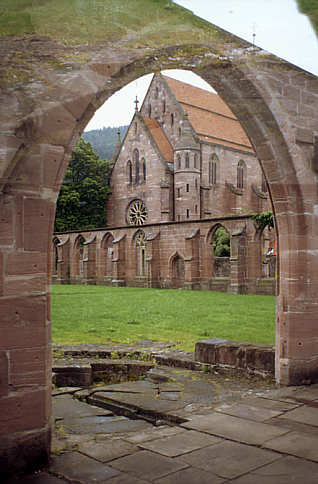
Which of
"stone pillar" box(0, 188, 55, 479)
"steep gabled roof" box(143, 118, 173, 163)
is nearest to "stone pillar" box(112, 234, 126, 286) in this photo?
"steep gabled roof" box(143, 118, 173, 163)

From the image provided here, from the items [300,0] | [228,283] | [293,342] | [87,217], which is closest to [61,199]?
[87,217]

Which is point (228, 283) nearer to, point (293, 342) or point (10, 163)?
point (293, 342)

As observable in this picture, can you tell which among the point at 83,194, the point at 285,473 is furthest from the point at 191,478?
the point at 83,194

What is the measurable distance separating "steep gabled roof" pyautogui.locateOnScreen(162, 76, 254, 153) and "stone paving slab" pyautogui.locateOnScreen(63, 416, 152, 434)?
3594cm

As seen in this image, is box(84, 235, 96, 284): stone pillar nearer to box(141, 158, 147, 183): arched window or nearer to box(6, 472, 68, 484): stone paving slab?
box(141, 158, 147, 183): arched window

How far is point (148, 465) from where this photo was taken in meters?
3.07

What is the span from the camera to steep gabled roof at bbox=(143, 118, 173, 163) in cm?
3903

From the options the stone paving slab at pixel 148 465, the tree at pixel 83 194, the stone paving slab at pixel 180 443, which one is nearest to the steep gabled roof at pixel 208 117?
the tree at pixel 83 194

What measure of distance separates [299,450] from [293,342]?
1.93 metres

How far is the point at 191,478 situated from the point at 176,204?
114 ft

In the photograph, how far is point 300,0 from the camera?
77.5 inches

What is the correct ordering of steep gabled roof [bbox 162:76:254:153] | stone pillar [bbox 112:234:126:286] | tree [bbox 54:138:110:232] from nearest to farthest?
stone pillar [bbox 112:234:126:286] < tree [bbox 54:138:110:232] < steep gabled roof [bbox 162:76:254:153]

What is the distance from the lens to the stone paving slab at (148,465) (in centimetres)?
294

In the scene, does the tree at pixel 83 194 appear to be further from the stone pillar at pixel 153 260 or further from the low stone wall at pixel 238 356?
the low stone wall at pixel 238 356
